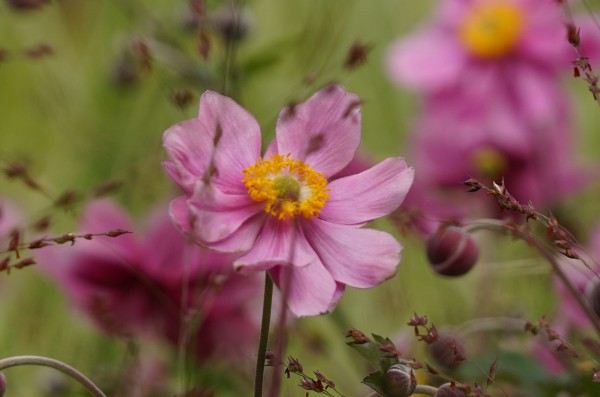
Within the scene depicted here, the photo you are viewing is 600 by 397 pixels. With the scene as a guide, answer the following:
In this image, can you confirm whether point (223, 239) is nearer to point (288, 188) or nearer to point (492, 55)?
point (288, 188)

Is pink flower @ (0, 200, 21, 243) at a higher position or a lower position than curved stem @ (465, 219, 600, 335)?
higher

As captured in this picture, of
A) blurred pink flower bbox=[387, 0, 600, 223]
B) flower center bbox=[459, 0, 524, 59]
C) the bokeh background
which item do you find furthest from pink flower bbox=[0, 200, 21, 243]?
flower center bbox=[459, 0, 524, 59]

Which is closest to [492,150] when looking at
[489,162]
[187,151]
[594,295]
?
[489,162]

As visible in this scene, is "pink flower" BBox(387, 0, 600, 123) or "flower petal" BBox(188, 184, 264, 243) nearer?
"flower petal" BBox(188, 184, 264, 243)

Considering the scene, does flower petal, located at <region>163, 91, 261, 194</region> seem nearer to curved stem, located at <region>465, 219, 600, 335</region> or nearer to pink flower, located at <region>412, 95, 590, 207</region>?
curved stem, located at <region>465, 219, 600, 335</region>

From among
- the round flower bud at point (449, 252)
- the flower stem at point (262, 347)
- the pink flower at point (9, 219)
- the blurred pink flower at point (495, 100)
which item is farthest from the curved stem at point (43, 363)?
the blurred pink flower at point (495, 100)

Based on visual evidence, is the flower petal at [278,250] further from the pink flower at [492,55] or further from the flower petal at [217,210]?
the pink flower at [492,55]
